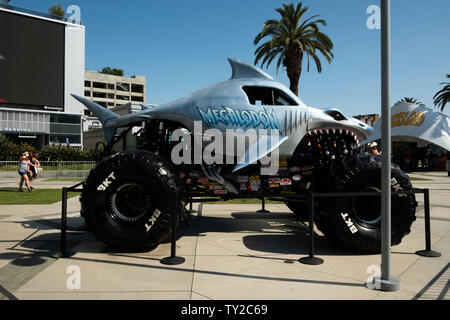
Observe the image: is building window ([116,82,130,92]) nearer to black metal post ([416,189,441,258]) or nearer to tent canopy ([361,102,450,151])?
tent canopy ([361,102,450,151])

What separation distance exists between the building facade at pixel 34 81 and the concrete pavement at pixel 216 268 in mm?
46474

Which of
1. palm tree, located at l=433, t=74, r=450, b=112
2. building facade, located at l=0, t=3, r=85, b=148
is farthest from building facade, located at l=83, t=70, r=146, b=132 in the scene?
palm tree, located at l=433, t=74, r=450, b=112

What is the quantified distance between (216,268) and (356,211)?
229 cm

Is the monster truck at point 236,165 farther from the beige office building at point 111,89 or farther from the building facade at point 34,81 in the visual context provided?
the beige office building at point 111,89

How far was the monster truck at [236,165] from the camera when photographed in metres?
4.73

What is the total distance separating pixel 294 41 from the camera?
2194cm

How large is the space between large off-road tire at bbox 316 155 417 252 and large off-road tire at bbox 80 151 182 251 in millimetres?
2155

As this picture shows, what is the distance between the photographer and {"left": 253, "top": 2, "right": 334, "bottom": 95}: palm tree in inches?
868

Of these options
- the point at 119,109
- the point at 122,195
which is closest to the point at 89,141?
the point at 119,109

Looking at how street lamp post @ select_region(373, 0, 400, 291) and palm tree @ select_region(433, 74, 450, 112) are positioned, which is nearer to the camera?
street lamp post @ select_region(373, 0, 400, 291)

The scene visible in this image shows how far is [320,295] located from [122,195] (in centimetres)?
313

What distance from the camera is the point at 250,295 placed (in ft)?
11.0

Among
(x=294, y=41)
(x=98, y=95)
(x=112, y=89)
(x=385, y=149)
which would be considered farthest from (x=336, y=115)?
(x=112, y=89)

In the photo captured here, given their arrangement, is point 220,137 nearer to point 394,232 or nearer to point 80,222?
point 394,232
